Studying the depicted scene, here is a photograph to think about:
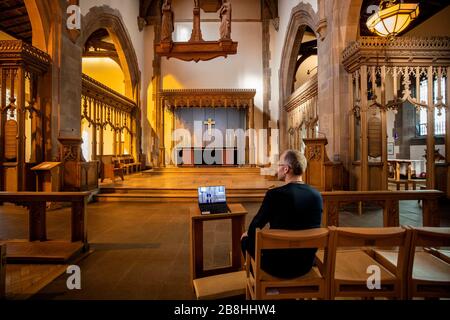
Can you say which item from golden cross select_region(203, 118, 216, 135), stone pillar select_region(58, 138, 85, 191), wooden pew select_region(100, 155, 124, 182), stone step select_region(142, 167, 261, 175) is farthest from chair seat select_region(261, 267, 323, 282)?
golden cross select_region(203, 118, 216, 135)

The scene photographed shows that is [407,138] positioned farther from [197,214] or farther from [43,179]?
[43,179]

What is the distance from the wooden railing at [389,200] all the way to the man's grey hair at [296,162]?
53.7 inches

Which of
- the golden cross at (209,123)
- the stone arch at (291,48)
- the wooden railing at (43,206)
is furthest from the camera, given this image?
the golden cross at (209,123)

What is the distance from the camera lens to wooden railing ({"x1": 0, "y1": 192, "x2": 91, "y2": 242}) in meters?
2.99

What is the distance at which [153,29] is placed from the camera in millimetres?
12648

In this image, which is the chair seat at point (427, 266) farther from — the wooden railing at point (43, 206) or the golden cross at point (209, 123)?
the golden cross at point (209, 123)

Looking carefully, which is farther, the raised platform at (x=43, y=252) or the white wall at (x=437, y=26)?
the white wall at (x=437, y=26)

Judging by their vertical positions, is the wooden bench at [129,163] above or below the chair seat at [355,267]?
above

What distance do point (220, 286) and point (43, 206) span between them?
8.65 feet

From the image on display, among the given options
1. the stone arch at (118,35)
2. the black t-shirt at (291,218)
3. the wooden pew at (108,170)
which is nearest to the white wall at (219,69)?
the stone arch at (118,35)

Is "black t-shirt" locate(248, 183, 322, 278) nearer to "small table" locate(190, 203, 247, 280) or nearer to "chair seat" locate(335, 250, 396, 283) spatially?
"chair seat" locate(335, 250, 396, 283)

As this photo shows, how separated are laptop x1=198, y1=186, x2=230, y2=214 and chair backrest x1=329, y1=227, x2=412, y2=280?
0.99 meters

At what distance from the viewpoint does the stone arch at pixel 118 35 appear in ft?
24.9
